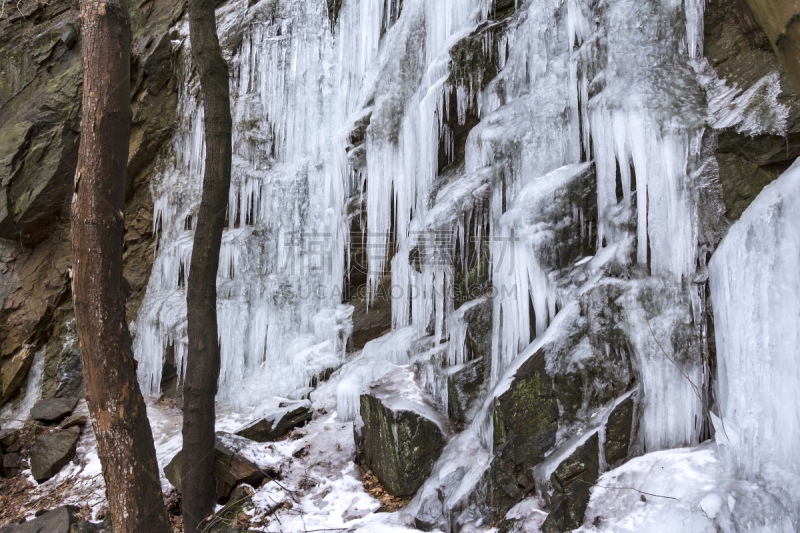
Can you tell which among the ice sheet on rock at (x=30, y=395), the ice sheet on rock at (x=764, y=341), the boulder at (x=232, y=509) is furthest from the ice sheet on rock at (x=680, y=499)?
the ice sheet on rock at (x=30, y=395)

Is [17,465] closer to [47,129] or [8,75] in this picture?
[47,129]

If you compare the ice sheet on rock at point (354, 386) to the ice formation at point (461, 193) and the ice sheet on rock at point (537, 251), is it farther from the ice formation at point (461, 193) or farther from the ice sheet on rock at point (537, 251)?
the ice sheet on rock at point (537, 251)

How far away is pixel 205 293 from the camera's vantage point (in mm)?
3928

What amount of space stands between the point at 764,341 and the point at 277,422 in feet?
14.2

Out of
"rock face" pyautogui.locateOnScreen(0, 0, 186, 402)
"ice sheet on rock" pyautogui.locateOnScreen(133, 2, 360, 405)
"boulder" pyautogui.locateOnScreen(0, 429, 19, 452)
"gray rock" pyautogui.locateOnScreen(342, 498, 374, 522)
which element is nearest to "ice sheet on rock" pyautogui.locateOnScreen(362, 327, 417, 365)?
"ice sheet on rock" pyautogui.locateOnScreen(133, 2, 360, 405)

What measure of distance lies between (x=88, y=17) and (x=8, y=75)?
7824 millimetres

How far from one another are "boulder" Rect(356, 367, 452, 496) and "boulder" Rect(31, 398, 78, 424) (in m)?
4.86

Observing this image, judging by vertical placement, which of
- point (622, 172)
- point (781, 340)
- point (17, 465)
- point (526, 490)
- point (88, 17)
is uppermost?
point (88, 17)

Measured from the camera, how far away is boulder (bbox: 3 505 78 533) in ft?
13.1

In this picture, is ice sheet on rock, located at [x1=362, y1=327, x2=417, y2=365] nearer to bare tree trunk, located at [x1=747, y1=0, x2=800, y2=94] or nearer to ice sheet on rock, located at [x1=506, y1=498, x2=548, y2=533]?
ice sheet on rock, located at [x1=506, y1=498, x2=548, y2=533]

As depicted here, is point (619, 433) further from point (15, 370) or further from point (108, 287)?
point (15, 370)

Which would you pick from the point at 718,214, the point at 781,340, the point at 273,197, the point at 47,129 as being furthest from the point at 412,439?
the point at 47,129

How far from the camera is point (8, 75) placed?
8.73 metres

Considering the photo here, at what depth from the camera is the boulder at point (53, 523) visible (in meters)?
4.00
